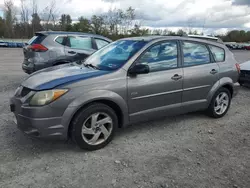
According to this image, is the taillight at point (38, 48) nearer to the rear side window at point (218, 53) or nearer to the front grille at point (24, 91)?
the front grille at point (24, 91)

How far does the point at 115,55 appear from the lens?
4168 millimetres

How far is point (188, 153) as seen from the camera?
3.58 metres

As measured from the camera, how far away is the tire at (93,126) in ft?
11.0

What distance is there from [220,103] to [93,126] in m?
2.93

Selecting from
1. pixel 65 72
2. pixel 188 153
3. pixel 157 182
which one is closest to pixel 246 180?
pixel 188 153

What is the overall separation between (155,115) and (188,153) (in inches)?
34.0

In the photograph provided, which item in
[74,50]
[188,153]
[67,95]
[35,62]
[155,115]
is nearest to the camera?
[67,95]

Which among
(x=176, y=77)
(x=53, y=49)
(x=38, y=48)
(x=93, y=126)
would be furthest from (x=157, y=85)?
(x=38, y=48)

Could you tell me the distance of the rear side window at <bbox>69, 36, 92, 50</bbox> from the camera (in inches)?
295

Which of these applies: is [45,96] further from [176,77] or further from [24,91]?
[176,77]

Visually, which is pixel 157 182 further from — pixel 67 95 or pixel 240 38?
pixel 240 38

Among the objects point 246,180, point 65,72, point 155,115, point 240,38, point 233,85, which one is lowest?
point 246,180

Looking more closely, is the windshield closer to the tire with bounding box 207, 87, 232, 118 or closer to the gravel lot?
the gravel lot

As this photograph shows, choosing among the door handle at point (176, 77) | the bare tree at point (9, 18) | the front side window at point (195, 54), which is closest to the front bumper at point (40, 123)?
the door handle at point (176, 77)
